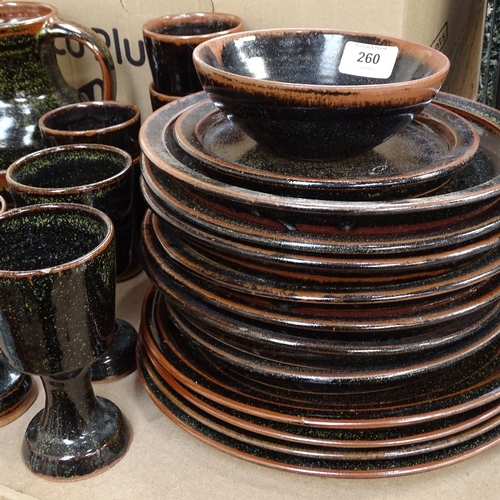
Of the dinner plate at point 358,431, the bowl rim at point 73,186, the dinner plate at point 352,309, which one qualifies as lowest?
the dinner plate at point 358,431

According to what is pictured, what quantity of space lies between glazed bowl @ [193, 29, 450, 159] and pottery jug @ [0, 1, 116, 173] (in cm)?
34

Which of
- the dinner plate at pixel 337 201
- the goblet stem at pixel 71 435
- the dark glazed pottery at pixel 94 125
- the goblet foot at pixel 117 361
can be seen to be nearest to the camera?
the dinner plate at pixel 337 201

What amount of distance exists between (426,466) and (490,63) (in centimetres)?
56

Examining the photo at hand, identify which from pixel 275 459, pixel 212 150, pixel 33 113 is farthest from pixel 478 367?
pixel 33 113

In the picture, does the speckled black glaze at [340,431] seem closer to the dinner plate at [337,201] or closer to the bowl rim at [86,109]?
the dinner plate at [337,201]

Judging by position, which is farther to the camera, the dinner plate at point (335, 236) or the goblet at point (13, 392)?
the goblet at point (13, 392)

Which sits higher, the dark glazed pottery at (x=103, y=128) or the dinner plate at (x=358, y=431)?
the dark glazed pottery at (x=103, y=128)

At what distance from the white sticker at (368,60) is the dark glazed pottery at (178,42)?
20 cm

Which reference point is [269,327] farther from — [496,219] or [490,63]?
[490,63]

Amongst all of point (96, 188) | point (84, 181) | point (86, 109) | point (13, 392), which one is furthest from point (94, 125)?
point (13, 392)

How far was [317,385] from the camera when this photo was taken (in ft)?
1.79

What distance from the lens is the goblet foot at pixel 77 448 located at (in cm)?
57

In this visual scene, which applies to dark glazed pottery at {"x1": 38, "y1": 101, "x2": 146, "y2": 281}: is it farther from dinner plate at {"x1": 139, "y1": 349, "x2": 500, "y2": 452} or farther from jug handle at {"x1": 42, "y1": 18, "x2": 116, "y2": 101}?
dinner plate at {"x1": 139, "y1": 349, "x2": 500, "y2": 452}

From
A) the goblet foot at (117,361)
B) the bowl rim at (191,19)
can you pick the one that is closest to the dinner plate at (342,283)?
the goblet foot at (117,361)
